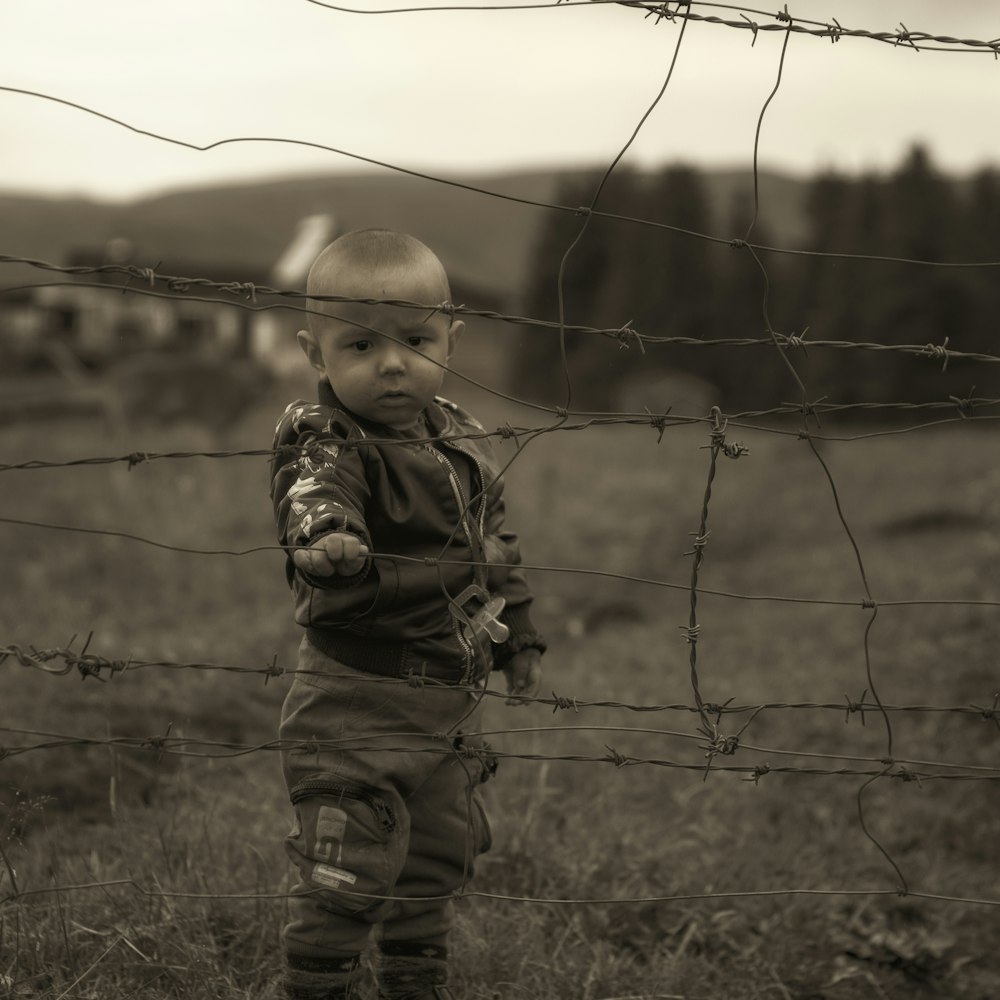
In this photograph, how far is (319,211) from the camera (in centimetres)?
4391

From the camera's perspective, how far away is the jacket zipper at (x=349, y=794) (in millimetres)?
2541

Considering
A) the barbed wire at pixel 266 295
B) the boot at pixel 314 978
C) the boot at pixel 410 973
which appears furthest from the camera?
the boot at pixel 410 973

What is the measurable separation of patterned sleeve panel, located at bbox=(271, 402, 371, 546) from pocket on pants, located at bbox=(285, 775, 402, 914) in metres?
0.50

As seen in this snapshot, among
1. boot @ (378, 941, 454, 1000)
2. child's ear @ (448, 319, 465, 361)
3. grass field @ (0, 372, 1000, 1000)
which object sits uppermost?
child's ear @ (448, 319, 465, 361)

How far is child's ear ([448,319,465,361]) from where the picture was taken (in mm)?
2687

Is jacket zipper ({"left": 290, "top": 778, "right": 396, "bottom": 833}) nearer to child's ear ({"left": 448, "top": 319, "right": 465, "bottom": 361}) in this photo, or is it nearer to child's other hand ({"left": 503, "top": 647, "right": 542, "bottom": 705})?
child's other hand ({"left": 503, "top": 647, "right": 542, "bottom": 705})

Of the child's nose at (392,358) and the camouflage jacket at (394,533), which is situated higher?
the child's nose at (392,358)

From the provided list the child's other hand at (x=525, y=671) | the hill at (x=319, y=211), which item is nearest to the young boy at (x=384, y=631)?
the child's other hand at (x=525, y=671)

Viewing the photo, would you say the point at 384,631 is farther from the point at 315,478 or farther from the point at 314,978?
the point at 314,978

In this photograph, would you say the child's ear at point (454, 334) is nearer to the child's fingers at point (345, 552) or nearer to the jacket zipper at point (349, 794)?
the child's fingers at point (345, 552)

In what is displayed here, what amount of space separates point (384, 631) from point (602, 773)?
6.88 feet

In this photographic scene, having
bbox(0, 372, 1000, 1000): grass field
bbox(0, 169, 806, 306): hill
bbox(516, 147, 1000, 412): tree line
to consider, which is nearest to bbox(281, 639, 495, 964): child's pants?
bbox(0, 372, 1000, 1000): grass field

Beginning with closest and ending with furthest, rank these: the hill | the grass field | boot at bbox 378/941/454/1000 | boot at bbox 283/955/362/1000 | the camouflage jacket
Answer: the camouflage jacket < boot at bbox 283/955/362/1000 < boot at bbox 378/941/454/1000 < the grass field < the hill

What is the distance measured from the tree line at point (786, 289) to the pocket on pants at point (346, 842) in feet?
42.0
